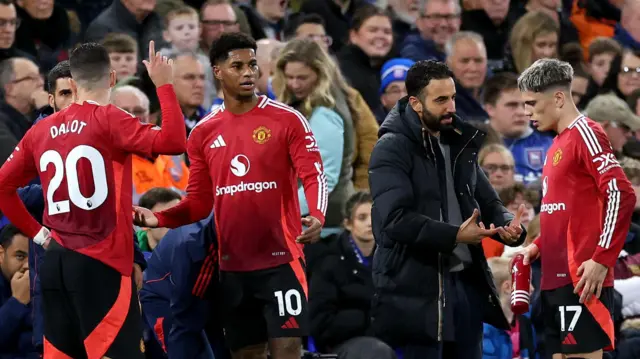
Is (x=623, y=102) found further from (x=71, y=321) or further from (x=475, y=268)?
(x=71, y=321)

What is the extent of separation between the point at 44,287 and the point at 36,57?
5.17 metres

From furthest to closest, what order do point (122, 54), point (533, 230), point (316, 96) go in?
point (122, 54) < point (316, 96) < point (533, 230)

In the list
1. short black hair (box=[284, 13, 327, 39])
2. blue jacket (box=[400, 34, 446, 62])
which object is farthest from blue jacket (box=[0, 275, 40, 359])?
blue jacket (box=[400, 34, 446, 62])

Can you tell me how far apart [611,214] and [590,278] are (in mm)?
382

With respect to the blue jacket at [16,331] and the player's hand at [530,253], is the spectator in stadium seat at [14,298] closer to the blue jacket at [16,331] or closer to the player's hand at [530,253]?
the blue jacket at [16,331]

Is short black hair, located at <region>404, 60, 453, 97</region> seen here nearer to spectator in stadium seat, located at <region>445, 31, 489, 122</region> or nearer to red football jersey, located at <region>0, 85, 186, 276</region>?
red football jersey, located at <region>0, 85, 186, 276</region>

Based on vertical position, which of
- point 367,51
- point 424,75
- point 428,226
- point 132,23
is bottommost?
point 428,226

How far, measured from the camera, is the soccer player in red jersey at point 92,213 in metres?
7.41

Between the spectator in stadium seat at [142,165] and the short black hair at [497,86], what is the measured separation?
10.4 ft

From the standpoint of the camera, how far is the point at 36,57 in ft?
40.5

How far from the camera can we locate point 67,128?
7500 mm

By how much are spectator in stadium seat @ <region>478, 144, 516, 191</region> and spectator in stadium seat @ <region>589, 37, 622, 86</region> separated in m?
3.08

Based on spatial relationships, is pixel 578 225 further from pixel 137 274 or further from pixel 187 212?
pixel 137 274

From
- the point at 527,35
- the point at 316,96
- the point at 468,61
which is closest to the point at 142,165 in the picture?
the point at 316,96
